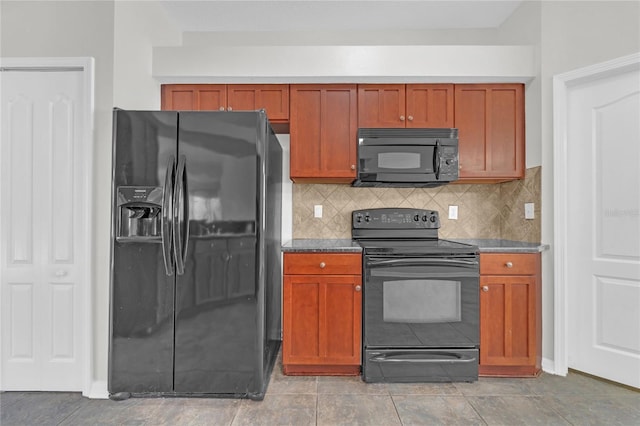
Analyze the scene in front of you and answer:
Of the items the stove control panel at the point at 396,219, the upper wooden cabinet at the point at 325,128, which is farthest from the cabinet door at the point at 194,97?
the stove control panel at the point at 396,219

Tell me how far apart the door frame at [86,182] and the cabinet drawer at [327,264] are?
1199 millimetres

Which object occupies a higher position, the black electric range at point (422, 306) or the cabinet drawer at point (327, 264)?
the cabinet drawer at point (327, 264)

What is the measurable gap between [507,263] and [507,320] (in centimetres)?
38

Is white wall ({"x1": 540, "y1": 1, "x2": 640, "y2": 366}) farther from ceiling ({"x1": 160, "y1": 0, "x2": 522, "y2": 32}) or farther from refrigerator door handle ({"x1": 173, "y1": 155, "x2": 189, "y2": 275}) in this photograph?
refrigerator door handle ({"x1": 173, "y1": 155, "x2": 189, "y2": 275})

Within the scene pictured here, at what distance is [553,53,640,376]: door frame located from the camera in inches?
94.2

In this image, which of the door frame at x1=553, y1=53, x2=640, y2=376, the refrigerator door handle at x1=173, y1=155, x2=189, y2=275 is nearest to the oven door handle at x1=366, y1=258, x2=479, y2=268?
the door frame at x1=553, y1=53, x2=640, y2=376

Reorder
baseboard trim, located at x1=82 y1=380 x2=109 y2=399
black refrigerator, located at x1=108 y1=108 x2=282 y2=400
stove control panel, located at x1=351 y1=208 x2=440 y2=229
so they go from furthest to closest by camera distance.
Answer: stove control panel, located at x1=351 y1=208 x2=440 y2=229 → baseboard trim, located at x1=82 y1=380 x2=109 y2=399 → black refrigerator, located at x1=108 y1=108 x2=282 y2=400

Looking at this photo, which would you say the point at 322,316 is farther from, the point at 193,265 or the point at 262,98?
the point at 262,98

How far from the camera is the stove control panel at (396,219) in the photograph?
2898 millimetres

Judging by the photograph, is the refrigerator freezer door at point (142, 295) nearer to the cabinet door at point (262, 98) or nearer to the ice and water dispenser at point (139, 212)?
the ice and water dispenser at point (139, 212)

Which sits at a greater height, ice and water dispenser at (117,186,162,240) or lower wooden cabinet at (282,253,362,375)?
ice and water dispenser at (117,186,162,240)

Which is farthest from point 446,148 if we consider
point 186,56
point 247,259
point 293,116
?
point 186,56

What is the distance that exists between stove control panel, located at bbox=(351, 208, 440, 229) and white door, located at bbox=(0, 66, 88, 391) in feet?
6.58

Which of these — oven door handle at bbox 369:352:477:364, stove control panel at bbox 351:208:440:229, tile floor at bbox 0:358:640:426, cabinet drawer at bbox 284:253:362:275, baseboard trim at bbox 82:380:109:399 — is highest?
stove control panel at bbox 351:208:440:229
